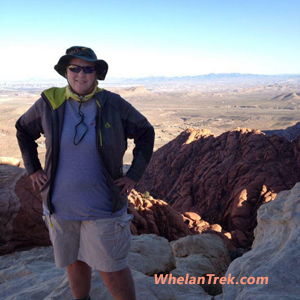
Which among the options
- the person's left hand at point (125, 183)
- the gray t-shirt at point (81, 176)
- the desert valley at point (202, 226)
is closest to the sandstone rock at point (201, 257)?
the desert valley at point (202, 226)

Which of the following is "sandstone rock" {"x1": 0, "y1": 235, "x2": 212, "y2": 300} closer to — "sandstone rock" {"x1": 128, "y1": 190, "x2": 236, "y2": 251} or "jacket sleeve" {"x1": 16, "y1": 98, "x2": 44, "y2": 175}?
"jacket sleeve" {"x1": 16, "y1": 98, "x2": 44, "y2": 175}

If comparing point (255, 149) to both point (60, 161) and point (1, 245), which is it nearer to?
point (1, 245)

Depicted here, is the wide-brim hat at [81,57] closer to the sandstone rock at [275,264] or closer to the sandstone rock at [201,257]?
the sandstone rock at [275,264]

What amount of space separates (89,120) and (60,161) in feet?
1.43

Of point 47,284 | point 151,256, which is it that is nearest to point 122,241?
point 47,284

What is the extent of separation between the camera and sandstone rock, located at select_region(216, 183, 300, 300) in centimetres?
291

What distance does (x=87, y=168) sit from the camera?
7.94ft

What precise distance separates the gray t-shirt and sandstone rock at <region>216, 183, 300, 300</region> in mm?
1825

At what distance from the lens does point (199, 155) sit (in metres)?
23.2

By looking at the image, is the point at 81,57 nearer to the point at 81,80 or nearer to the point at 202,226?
the point at 81,80

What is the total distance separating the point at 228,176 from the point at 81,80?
17.2 m

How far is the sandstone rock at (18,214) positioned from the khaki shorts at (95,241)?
3.29m

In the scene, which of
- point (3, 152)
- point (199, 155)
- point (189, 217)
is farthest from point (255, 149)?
point (3, 152)

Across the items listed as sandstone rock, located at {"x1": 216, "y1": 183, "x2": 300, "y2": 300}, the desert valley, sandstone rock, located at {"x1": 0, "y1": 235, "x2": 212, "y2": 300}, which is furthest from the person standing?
sandstone rock, located at {"x1": 216, "y1": 183, "x2": 300, "y2": 300}
